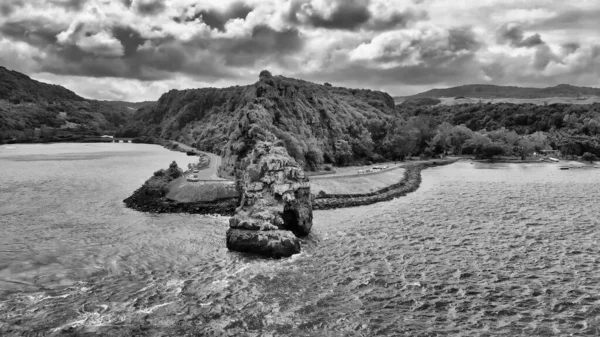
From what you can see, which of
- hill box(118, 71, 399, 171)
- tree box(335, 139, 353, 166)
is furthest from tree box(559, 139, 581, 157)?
tree box(335, 139, 353, 166)

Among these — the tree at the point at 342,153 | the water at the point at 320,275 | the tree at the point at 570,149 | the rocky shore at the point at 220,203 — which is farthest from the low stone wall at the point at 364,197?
the tree at the point at 570,149

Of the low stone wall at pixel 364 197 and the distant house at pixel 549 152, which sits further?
the distant house at pixel 549 152

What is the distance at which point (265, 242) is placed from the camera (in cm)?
3850

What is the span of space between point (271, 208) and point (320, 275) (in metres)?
11.7

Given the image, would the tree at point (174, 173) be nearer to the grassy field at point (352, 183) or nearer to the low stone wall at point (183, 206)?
the low stone wall at point (183, 206)

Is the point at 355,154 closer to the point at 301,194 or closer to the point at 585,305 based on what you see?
the point at 301,194

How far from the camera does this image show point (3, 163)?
399 feet

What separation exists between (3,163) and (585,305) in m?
140

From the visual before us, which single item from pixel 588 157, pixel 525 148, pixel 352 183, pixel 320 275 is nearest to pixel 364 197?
pixel 352 183

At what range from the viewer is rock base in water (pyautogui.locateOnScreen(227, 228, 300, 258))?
125 ft

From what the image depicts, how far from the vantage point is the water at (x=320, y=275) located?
2514cm

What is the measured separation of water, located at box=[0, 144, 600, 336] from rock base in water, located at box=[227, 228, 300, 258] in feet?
4.26

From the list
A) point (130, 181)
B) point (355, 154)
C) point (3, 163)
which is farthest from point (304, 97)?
point (3, 163)

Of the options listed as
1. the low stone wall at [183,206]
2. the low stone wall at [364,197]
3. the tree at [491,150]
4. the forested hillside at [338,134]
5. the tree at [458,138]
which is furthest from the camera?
the tree at [458,138]
